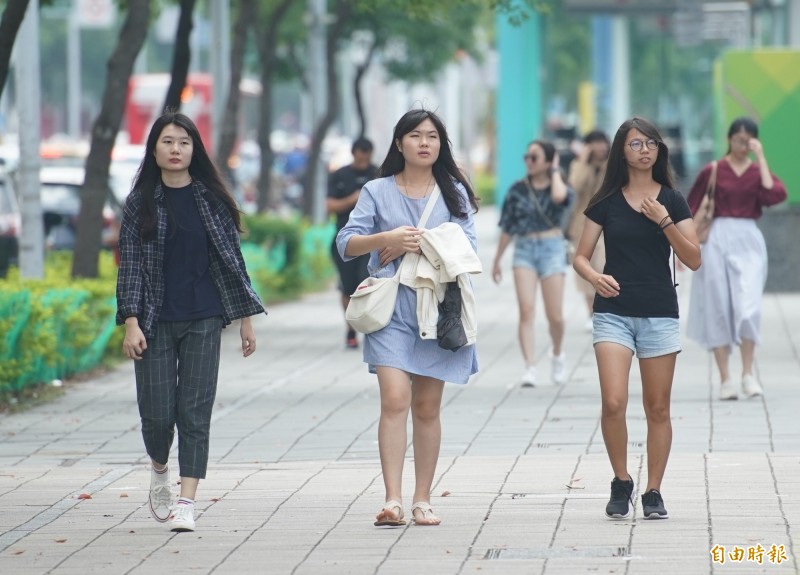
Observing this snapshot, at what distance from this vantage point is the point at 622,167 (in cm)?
718

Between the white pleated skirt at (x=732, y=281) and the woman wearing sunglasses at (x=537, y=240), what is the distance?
1.29 meters

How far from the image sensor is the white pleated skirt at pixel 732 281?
11.2 metres

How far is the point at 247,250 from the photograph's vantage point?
19641mm

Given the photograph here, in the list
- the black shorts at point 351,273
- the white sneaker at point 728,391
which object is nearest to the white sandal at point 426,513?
the white sneaker at point 728,391

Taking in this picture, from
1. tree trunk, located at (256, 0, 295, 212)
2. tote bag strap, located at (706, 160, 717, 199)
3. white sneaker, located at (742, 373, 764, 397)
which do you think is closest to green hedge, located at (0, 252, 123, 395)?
tote bag strap, located at (706, 160, 717, 199)

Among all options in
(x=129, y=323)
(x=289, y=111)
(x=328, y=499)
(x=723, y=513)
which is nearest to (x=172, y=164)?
(x=129, y=323)

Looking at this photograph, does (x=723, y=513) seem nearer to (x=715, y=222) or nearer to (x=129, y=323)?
(x=129, y=323)

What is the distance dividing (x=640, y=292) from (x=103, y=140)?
832 cm

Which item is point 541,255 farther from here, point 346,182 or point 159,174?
point 159,174

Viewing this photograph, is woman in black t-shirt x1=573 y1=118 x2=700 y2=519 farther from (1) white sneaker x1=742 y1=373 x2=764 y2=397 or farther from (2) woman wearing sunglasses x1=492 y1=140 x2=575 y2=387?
(2) woman wearing sunglasses x1=492 y1=140 x2=575 y2=387

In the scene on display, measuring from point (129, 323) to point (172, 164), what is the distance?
0.68 meters

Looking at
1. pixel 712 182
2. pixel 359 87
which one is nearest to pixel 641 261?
pixel 712 182

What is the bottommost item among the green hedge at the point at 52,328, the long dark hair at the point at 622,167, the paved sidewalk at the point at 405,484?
the paved sidewalk at the point at 405,484

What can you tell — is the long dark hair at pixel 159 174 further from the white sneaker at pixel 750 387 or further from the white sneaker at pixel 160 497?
the white sneaker at pixel 750 387
